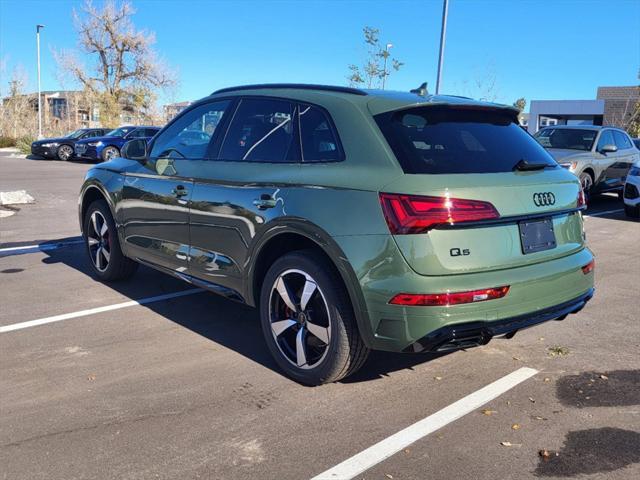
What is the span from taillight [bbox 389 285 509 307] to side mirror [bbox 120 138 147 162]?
10.0ft

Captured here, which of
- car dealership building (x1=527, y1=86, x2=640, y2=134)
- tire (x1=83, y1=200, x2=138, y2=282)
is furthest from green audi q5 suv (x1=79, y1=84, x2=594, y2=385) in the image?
→ car dealership building (x1=527, y1=86, x2=640, y2=134)

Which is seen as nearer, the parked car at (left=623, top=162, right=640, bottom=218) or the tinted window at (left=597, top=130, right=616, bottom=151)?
the parked car at (left=623, top=162, right=640, bottom=218)

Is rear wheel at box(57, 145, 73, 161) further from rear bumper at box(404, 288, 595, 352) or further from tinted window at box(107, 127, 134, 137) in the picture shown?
rear bumper at box(404, 288, 595, 352)

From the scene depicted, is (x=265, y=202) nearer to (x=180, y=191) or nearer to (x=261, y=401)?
(x=180, y=191)

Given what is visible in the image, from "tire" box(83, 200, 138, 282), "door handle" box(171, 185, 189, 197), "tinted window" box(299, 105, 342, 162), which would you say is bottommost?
"tire" box(83, 200, 138, 282)

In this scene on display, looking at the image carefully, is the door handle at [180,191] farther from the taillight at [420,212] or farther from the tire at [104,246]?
the taillight at [420,212]

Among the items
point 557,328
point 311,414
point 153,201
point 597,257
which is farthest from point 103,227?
point 597,257

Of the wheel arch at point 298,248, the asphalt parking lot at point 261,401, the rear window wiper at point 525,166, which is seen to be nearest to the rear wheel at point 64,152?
the asphalt parking lot at point 261,401

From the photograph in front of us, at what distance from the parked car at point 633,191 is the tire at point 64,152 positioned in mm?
23517

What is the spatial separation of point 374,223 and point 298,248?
78 cm

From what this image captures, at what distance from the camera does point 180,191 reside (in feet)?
15.2

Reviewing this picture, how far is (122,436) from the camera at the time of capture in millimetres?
3152

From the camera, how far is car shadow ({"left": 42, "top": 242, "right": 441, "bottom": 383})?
13.6 ft

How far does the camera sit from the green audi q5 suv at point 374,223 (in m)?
3.15
